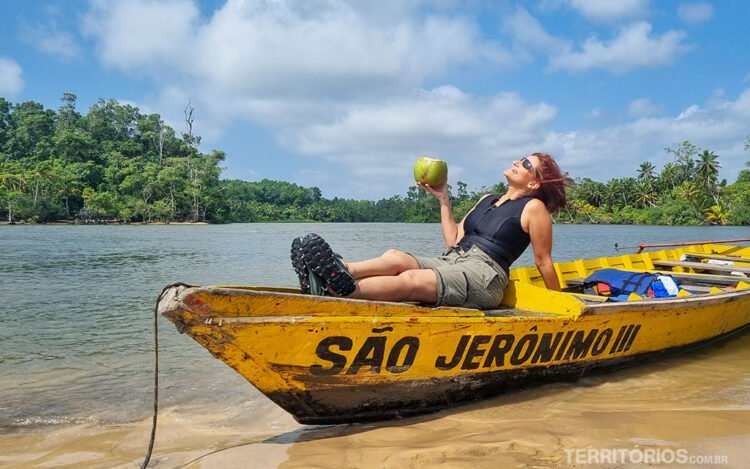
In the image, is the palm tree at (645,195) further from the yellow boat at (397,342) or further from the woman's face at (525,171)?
the woman's face at (525,171)

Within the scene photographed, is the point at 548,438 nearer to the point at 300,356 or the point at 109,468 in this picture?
the point at 300,356

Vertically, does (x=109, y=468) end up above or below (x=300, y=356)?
below

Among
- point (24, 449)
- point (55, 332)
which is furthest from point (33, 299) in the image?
→ point (24, 449)

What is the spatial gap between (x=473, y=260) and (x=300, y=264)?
4.33ft

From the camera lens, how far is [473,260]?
3.58m

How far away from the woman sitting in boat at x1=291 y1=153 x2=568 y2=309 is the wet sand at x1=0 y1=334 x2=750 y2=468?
80 centimetres

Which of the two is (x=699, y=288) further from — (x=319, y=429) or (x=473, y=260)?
(x=319, y=429)

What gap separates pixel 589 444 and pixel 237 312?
209 centimetres

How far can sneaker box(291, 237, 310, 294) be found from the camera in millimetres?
2807

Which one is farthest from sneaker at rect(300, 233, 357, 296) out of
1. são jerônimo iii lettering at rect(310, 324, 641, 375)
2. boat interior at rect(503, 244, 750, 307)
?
Answer: boat interior at rect(503, 244, 750, 307)

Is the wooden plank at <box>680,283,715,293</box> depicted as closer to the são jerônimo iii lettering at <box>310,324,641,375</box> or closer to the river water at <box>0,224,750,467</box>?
the river water at <box>0,224,750,467</box>

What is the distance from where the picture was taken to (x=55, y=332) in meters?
6.19

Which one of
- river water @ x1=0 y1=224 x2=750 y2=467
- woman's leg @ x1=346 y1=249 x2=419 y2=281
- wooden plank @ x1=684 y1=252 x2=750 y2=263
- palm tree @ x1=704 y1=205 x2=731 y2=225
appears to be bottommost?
river water @ x1=0 y1=224 x2=750 y2=467

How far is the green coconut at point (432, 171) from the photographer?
13.3 ft
